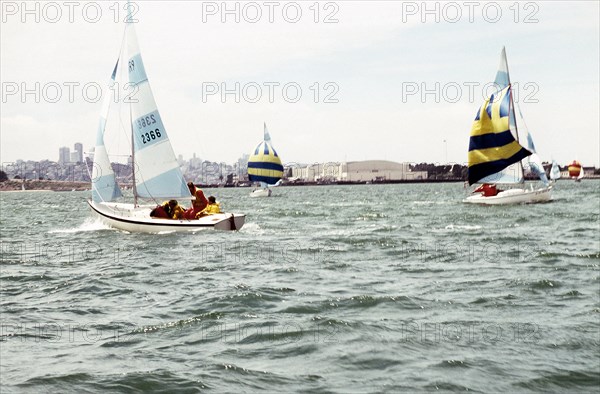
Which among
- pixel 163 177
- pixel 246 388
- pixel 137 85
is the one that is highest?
pixel 137 85

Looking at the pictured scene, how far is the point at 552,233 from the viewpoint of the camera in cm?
2630

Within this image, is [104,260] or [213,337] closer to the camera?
[213,337]

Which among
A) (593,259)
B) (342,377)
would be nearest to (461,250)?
(593,259)

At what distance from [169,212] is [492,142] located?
97.7 ft

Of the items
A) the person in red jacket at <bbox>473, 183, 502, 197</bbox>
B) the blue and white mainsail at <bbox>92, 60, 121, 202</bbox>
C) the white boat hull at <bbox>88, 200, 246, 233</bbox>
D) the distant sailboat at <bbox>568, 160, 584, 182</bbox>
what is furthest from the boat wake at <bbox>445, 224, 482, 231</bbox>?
the distant sailboat at <bbox>568, 160, 584, 182</bbox>

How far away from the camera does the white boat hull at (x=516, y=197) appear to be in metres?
47.5

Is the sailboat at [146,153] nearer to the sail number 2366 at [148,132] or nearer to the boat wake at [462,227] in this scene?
the sail number 2366 at [148,132]

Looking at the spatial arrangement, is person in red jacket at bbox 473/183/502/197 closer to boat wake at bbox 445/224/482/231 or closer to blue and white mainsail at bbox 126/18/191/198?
boat wake at bbox 445/224/482/231

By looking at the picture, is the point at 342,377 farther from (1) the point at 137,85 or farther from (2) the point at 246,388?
(1) the point at 137,85

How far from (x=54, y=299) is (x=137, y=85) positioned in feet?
56.6

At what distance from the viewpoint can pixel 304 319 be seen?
11.3 m

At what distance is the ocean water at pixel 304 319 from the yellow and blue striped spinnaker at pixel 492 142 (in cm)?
2890

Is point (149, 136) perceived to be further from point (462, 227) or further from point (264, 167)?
point (264, 167)

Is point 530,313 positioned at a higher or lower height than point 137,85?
lower
